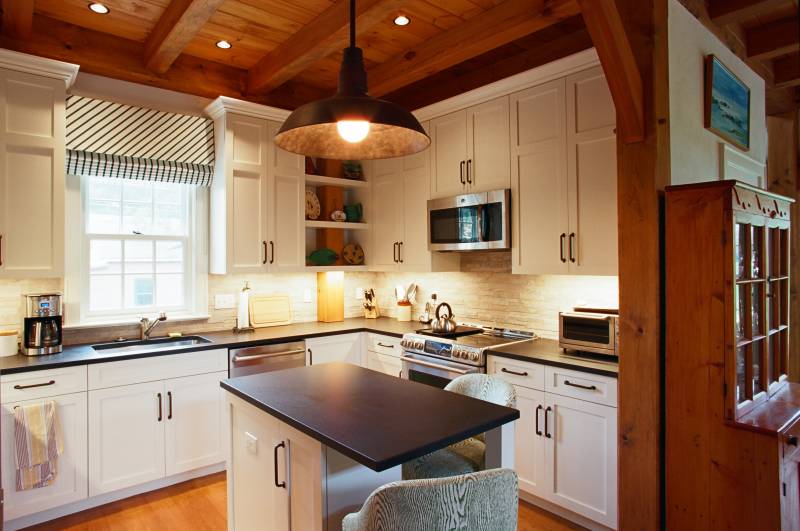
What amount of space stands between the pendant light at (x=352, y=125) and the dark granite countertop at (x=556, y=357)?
1442 millimetres

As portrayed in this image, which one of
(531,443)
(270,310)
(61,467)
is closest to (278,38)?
(270,310)

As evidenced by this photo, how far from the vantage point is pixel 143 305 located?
3.66 m

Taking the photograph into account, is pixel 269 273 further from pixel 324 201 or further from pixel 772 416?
pixel 772 416

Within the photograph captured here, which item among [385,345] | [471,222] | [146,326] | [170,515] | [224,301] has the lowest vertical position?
[170,515]

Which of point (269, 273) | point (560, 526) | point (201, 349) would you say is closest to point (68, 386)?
point (201, 349)

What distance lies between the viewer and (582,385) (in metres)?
2.62

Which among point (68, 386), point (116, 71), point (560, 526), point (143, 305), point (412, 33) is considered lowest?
point (560, 526)

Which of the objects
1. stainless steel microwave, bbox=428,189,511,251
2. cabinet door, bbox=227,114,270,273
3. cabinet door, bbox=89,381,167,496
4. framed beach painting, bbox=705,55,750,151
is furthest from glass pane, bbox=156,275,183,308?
framed beach painting, bbox=705,55,750,151

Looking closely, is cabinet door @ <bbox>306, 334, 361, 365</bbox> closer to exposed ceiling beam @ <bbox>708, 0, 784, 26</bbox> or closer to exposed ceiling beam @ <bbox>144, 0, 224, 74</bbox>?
exposed ceiling beam @ <bbox>144, 0, 224, 74</bbox>

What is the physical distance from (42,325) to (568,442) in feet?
10.3

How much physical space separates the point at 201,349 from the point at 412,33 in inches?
99.2

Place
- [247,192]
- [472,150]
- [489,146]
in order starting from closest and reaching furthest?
[489,146], [472,150], [247,192]

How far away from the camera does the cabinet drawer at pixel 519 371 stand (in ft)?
9.28

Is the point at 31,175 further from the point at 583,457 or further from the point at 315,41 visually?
the point at 583,457
